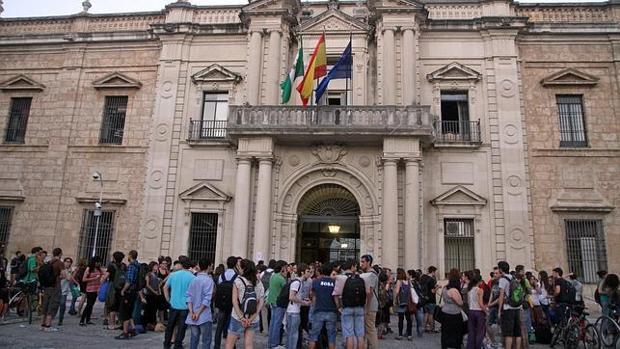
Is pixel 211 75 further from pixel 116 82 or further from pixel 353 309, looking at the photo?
pixel 353 309

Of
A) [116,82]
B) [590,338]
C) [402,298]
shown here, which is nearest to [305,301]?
[402,298]

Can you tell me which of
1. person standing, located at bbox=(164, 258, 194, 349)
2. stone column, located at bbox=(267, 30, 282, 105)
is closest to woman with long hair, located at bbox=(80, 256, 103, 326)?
person standing, located at bbox=(164, 258, 194, 349)

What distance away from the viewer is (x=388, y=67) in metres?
19.0

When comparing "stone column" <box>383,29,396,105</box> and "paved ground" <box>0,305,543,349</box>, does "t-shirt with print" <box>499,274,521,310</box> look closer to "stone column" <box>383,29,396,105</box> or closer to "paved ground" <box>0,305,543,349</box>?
"paved ground" <box>0,305,543,349</box>

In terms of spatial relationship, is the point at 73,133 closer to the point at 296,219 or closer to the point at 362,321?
the point at 296,219

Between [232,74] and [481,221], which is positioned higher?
[232,74]

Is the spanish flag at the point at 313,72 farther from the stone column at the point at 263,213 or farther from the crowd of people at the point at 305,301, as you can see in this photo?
the crowd of people at the point at 305,301

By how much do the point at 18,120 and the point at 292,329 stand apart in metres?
19.9

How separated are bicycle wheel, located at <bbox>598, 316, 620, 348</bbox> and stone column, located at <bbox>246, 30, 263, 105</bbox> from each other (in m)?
14.2

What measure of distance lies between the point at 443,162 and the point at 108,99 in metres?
15.4

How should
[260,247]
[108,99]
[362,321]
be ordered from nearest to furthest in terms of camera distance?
[362,321] < [260,247] < [108,99]

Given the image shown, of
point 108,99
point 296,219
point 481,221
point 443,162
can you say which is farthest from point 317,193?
point 108,99

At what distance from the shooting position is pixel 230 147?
19.4 meters

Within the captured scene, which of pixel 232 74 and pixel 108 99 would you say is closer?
pixel 232 74
